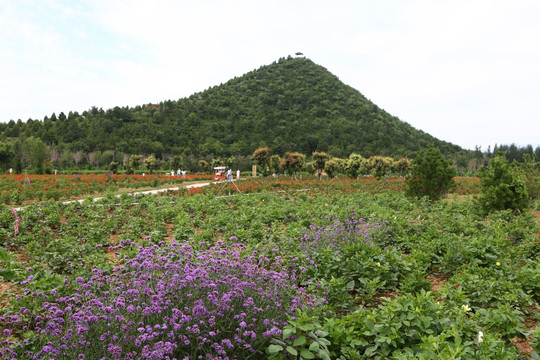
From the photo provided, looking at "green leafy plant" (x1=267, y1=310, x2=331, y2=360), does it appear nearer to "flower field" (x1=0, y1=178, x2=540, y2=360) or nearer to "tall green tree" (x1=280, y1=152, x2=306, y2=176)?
"flower field" (x1=0, y1=178, x2=540, y2=360)

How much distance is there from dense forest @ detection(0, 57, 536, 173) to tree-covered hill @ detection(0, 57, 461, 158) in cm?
15

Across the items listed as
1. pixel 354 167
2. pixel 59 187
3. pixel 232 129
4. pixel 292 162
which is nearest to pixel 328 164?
pixel 292 162

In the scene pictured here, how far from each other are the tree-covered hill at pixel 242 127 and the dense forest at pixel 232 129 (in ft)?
0.49

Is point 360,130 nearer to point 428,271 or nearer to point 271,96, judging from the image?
point 271,96

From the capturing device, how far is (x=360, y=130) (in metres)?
61.6

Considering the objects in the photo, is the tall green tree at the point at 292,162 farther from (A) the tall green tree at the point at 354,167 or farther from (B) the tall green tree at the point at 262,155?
(A) the tall green tree at the point at 354,167

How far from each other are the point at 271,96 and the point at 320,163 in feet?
171

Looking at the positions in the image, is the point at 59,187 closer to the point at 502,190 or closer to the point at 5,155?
the point at 502,190

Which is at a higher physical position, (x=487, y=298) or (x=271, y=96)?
(x=271, y=96)

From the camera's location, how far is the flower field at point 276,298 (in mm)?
2270

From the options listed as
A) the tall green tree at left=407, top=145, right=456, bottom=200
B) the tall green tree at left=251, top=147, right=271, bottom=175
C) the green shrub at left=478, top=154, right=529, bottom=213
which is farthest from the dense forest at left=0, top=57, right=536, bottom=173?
the green shrub at left=478, top=154, right=529, bottom=213

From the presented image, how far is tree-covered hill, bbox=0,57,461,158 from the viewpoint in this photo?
179 ft

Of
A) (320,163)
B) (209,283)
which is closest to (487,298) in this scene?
(209,283)

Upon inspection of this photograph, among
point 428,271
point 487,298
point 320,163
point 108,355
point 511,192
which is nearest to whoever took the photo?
point 108,355
